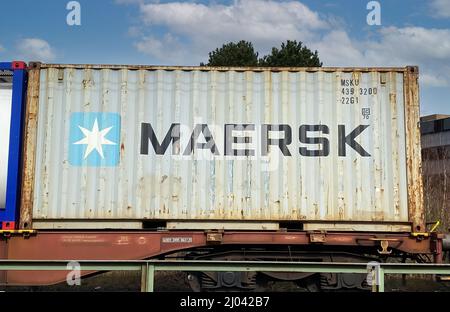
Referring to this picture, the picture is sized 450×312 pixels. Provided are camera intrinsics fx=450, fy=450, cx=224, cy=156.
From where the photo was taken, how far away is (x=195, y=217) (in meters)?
6.96

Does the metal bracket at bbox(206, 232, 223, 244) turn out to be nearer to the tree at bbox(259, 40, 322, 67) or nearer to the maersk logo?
the maersk logo

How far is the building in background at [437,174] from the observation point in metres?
15.5

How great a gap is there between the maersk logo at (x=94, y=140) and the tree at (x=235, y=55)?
21687 mm

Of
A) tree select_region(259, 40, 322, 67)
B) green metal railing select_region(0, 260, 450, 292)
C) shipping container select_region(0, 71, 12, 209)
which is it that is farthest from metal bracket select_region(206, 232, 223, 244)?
tree select_region(259, 40, 322, 67)

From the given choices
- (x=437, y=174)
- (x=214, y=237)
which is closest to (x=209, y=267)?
(x=214, y=237)


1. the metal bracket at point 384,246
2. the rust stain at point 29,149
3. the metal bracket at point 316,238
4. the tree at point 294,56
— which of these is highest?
the tree at point 294,56

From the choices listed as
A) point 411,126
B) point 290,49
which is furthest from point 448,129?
point 411,126

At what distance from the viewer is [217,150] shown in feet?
23.3

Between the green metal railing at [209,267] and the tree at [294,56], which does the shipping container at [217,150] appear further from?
the tree at [294,56]

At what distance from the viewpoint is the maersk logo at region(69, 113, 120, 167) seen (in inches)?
276

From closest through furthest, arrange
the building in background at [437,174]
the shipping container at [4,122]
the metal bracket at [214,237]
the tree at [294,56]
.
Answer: the metal bracket at [214,237], the shipping container at [4,122], the building in background at [437,174], the tree at [294,56]

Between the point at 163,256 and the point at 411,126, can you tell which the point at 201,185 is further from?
the point at 411,126

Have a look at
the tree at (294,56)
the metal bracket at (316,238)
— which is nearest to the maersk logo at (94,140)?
the metal bracket at (316,238)

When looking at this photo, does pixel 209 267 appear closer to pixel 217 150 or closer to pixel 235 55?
pixel 217 150
